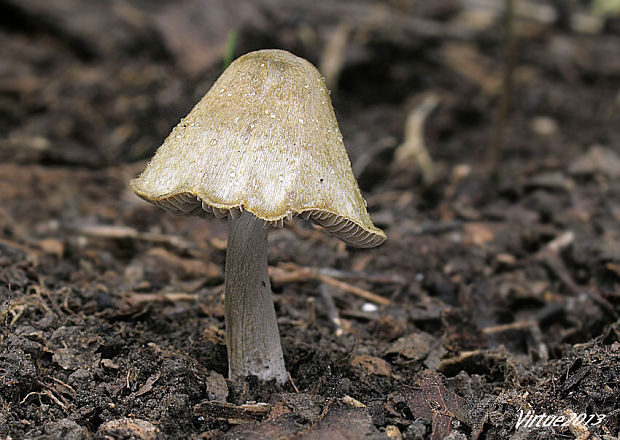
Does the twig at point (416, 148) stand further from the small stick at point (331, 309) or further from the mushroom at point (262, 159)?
the mushroom at point (262, 159)

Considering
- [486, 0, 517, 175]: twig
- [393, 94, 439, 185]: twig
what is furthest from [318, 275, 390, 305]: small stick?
[486, 0, 517, 175]: twig

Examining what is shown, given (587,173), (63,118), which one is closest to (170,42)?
(63,118)

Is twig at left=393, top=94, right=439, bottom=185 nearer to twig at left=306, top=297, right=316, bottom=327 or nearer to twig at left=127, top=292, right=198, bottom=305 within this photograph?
twig at left=306, top=297, right=316, bottom=327

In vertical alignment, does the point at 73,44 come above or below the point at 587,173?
above

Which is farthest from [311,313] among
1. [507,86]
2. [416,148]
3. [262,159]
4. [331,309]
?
[507,86]

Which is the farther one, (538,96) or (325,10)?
(325,10)

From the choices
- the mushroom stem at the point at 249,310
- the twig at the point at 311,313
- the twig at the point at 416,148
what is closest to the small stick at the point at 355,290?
the twig at the point at 311,313

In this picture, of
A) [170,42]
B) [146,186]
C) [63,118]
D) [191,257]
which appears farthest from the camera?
[170,42]

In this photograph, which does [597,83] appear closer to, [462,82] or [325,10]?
[462,82]

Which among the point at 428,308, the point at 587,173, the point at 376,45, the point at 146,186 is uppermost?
the point at 376,45
